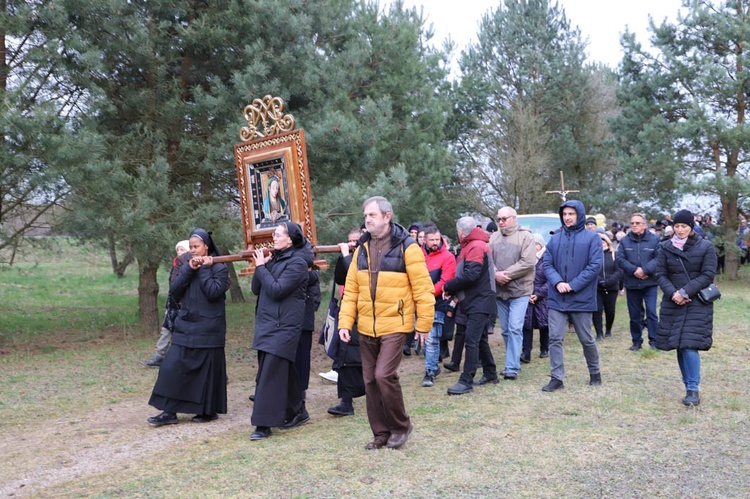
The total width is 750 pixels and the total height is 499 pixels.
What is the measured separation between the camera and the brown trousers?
531 centimetres

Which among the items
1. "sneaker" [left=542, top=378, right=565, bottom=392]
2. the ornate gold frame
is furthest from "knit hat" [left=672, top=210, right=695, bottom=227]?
the ornate gold frame

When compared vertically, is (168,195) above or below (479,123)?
below

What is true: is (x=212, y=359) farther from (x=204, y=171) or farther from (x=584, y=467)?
(x=204, y=171)

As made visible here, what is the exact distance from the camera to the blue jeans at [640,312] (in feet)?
32.2

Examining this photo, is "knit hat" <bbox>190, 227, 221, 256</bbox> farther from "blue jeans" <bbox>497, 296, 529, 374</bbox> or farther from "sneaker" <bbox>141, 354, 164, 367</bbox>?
"sneaker" <bbox>141, 354, 164, 367</bbox>

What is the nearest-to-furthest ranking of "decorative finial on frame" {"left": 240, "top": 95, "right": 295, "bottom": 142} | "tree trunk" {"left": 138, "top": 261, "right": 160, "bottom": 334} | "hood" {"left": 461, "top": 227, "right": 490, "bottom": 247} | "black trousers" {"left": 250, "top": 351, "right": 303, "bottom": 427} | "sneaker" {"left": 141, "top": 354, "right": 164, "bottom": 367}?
"black trousers" {"left": 250, "top": 351, "right": 303, "bottom": 427} < "hood" {"left": 461, "top": 227, "right": 490, "bottom": 247} < "decorative finial on frame" {"left": 240, "top": 95, "right": 295, "bottom": 142} < "sneaker" {"left": 141, "top": 354, "right": 164, "bottom": 367} < "tree trunk" {"left": 138, "top": 261, "right": 160, "bottom": 334}

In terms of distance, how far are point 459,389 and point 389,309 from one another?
2298 mm

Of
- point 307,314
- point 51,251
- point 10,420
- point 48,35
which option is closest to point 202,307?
point 307,314

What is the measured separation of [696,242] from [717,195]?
14.9m

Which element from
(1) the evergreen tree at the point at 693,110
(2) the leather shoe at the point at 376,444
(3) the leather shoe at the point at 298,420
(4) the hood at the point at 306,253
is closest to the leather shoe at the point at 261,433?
(3) the leather shoe at the point at 298,420

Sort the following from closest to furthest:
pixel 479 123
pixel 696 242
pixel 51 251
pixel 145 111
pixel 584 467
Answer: pixel 584 467
pixel 696 242
pixel 145 111
pixel 51 251
pixel 479 123

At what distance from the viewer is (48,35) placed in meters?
9.35

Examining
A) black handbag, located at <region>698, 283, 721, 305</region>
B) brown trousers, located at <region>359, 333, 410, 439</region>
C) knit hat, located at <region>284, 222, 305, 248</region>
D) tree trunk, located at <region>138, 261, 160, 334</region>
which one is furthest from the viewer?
tree trunk, located at <region>138, 261, 160, 334</region>

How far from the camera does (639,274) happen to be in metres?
9.78
